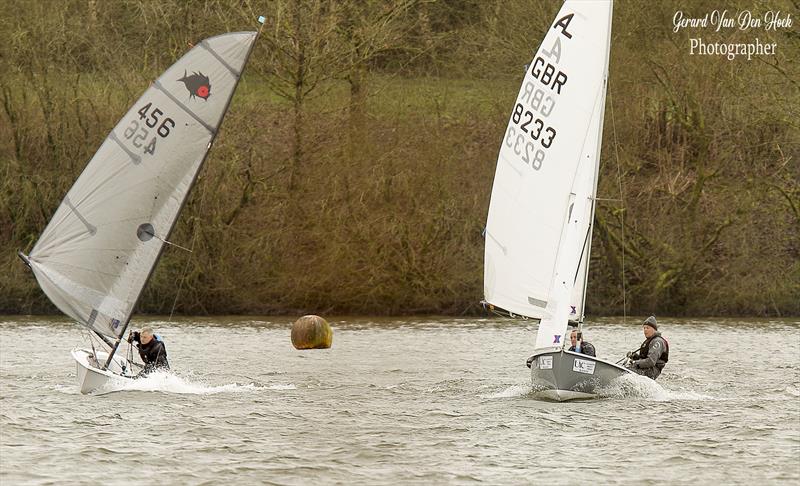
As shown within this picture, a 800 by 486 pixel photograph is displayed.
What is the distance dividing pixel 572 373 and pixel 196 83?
6.02 meters

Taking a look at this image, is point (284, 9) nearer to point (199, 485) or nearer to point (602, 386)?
point (602, 386)

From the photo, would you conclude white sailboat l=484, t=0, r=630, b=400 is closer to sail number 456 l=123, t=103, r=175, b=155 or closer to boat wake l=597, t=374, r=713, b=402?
boat wake l=597, t=374, r=713, b=402

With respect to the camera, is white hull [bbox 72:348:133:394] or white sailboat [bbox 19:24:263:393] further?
white sailboat [bbox 19:24:263:393]

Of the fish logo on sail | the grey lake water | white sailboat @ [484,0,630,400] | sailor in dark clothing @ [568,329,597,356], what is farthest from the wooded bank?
sailor in dark clothing @ [568,329,597,356]

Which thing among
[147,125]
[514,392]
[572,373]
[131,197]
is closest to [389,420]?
[572,373]

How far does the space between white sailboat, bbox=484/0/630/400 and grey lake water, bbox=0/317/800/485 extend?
139cm

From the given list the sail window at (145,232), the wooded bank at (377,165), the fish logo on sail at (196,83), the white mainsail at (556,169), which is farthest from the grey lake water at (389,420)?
the wooded bank at (377,165)

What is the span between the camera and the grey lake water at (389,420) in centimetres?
1310

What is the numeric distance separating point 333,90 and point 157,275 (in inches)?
258

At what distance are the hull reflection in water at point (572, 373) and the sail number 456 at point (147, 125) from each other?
5572 mm

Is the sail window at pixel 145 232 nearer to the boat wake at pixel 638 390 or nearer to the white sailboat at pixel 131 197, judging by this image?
the white sailboat at pixel 131 197

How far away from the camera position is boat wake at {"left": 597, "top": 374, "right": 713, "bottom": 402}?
1745cm

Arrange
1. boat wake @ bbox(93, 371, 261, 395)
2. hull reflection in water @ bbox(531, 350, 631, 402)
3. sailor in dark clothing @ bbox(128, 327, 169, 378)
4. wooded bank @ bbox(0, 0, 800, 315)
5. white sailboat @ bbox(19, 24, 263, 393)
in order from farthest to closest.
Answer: wooded bank @ bbox(0, 0, 800, 315)
sailor in dark clothing @ bbox(128, 327, 169, 378)
boat wake @ bbox(93, 371, 261, 395)
white sailboat @ bbox(19, 24, 263, 393)
hull reflection in water @ bbox(531, 350, 631, 402)

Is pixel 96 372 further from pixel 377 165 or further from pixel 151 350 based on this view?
pixel 377 165
